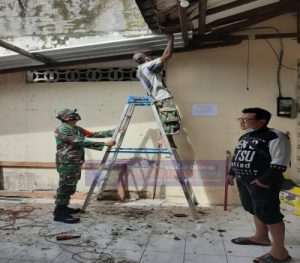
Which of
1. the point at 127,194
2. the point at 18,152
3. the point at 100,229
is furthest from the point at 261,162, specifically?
the point at 18,152

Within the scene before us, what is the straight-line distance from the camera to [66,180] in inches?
191

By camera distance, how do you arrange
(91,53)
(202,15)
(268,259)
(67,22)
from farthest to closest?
(67,22) < (91,53) < (202,15) < (268,259)

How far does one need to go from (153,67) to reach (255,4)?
1517mm

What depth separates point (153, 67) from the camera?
16.5ft

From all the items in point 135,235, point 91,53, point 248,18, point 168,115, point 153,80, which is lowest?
point 135,235

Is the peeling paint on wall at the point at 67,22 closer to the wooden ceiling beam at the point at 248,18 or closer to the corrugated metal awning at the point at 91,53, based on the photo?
the corrugated metal awning at the point at 91,53

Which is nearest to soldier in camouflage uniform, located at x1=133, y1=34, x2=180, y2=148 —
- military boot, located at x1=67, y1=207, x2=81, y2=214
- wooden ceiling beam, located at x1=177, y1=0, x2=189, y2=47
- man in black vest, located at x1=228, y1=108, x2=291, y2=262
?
wooden ceiling beam, located at x1=177, y1=0, x2=189, y2=47

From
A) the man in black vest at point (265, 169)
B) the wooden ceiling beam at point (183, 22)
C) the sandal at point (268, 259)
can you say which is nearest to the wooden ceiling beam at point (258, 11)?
the wooden ceiling beam at point (183, 22)

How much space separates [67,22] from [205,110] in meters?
2.63

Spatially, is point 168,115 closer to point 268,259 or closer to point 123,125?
point 123,125

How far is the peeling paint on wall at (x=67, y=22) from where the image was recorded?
5.97 metres

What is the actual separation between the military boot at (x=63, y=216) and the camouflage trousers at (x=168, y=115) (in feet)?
5.44

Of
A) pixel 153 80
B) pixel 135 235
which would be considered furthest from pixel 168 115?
pixel 135 235

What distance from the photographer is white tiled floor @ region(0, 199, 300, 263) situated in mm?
3697
